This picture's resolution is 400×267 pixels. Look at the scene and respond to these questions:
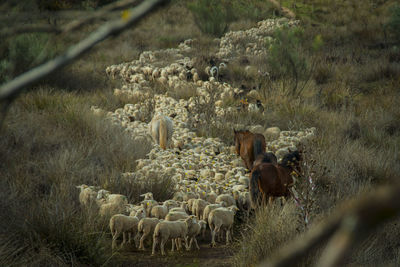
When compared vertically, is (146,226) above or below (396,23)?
below

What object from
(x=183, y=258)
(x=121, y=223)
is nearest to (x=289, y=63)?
(x=183, y=258)

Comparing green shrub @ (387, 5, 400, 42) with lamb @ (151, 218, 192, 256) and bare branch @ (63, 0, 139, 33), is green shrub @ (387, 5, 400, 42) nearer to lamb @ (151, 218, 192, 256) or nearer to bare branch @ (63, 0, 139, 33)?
lamb @ (151, 218, 192, 256)

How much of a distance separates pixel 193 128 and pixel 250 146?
2623 mm

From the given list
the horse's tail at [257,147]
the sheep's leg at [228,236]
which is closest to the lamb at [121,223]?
the sheep's leg at [228,236]

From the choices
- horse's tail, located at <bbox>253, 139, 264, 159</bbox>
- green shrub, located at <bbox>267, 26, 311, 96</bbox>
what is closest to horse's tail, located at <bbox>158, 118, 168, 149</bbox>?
Answer: horse's tail, located at <bbox>253, 139, 264, 159</bbox>

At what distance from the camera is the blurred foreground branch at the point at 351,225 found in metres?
0.34

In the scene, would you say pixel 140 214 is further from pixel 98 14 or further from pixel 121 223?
pixel 98 14

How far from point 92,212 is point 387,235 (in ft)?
9.19

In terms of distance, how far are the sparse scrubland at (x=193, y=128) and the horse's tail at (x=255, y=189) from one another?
168mm

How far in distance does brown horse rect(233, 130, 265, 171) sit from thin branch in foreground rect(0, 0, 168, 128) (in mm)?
4791

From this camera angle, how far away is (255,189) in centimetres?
413

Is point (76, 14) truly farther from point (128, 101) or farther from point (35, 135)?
point (128, 101)

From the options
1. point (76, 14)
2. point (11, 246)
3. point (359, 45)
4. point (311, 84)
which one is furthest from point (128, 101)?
point (359, 45)

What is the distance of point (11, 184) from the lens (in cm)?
430
